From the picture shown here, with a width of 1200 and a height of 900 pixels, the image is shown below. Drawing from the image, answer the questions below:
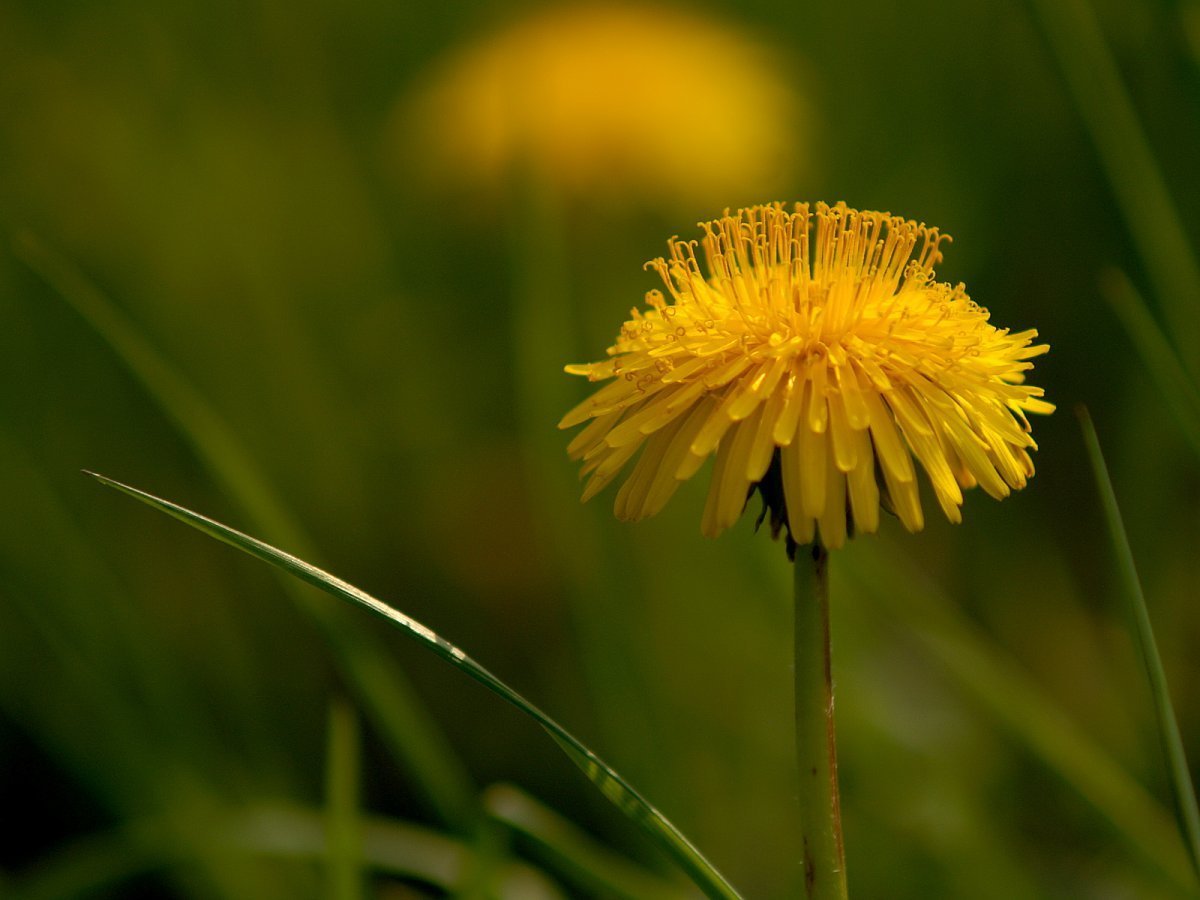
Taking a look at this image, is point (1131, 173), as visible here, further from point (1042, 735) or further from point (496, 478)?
point (496, 478)

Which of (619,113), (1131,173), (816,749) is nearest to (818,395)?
(816,749)

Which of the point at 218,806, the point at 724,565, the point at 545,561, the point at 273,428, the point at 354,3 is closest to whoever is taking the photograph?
the point at 218,806

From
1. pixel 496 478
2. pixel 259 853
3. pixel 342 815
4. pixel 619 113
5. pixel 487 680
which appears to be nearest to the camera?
pixel 487 680

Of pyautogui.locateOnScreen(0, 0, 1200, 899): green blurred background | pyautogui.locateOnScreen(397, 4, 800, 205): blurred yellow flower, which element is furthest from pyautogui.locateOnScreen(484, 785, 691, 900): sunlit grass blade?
pyautogui.locateOnScreen(397, 4, 800, 205): blurred yellow flower

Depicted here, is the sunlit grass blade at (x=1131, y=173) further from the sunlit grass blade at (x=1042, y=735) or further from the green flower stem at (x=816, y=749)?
the green flower stem at (x=816, y=749)

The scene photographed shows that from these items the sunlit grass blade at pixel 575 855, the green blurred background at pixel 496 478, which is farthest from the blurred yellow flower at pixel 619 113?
the sunlit grass blade at pixel 575 855

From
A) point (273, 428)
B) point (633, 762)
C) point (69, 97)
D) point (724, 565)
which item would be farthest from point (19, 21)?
point (633, 762)

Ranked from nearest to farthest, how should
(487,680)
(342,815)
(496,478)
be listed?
(487,680) < (342,815) < (496,478)

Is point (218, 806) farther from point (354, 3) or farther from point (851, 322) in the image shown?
point (354, 3)
